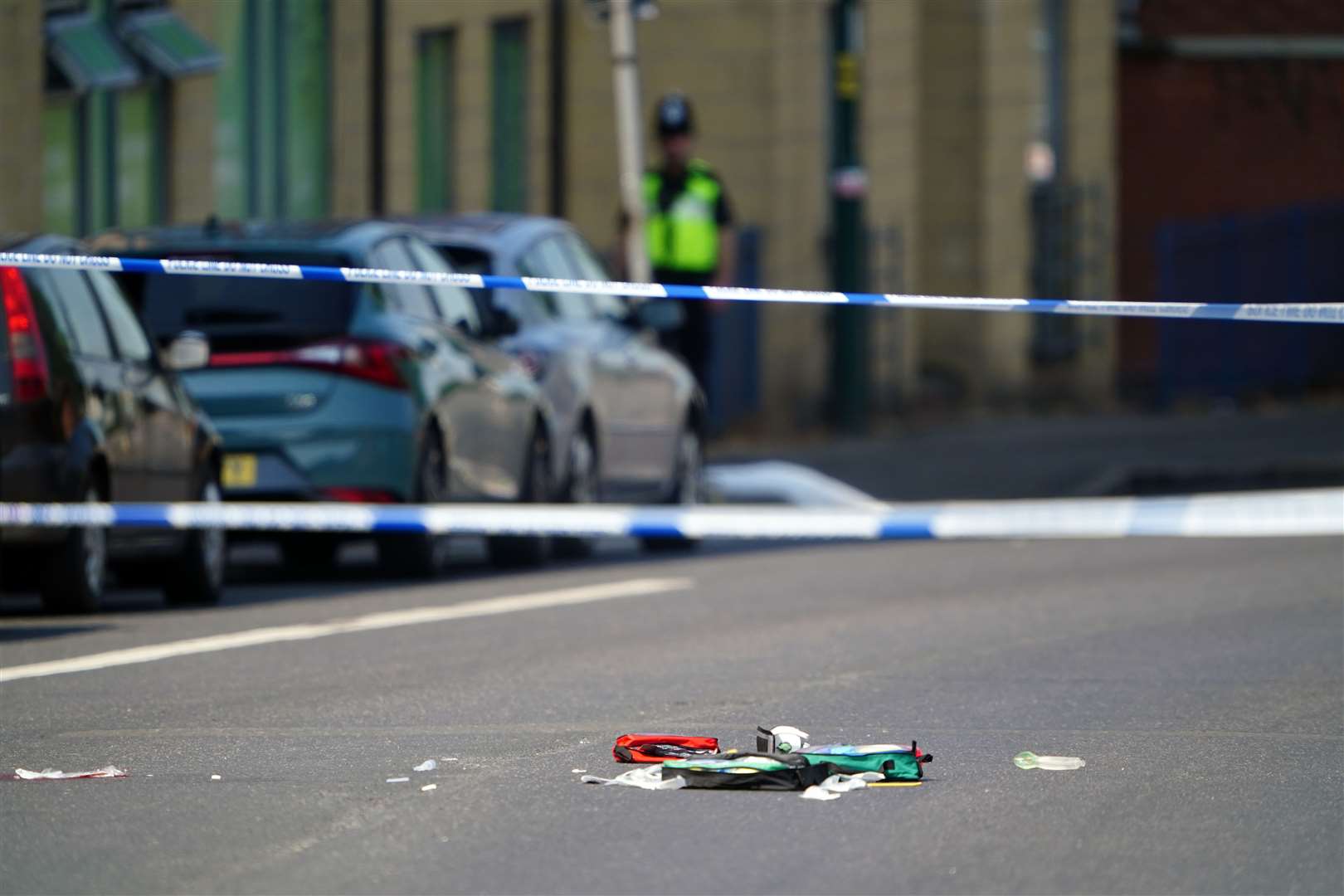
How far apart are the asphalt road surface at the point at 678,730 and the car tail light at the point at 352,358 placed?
37.7 inches

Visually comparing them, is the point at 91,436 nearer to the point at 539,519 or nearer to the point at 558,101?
the point at 539,519

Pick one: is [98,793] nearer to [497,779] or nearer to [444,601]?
[497,779]

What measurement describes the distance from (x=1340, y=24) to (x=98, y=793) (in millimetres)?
29359

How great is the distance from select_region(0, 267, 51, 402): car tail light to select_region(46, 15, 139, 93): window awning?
8.31 metres

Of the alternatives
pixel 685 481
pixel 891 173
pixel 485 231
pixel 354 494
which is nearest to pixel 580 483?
pixel 485 231

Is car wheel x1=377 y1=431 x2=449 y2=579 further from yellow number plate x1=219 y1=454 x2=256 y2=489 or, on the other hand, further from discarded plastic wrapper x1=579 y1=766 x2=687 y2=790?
discarded plastic wrapper x1=579 y1=766 x2=687 y2=790

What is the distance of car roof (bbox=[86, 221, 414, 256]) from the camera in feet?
42.9

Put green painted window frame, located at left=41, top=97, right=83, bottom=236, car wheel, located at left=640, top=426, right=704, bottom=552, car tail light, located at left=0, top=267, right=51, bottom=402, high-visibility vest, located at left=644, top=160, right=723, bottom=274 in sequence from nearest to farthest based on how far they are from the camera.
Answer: car tail light, located at left=0, top=267, right=51, bottom=402 → car wheel, located at left=640, top=426, right=704, bottom=552 → high-visibility vest, located at left=644, top=160, right=723, bottom=274 → green painted window frame, located at left=41, top=97, right=83, bottom=236

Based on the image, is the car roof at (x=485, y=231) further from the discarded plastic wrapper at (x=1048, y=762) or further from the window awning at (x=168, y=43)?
the discarded plastic wrapper at (x=1048, y=762)

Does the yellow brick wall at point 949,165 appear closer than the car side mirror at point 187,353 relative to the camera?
No

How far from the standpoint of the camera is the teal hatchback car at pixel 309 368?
13094 mm

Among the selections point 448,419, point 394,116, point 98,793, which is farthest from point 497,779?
point 394,116

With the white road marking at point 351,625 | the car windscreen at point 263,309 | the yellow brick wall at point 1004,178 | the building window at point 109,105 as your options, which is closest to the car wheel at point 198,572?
the car windscreen at point 263,309

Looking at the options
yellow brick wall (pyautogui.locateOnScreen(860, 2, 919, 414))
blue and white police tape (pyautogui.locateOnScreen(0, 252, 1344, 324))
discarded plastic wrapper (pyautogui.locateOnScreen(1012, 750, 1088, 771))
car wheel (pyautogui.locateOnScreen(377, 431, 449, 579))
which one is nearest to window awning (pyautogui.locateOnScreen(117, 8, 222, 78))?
car wheel (pyautogui.locateOnScreen(377, 431, 449, 579))
